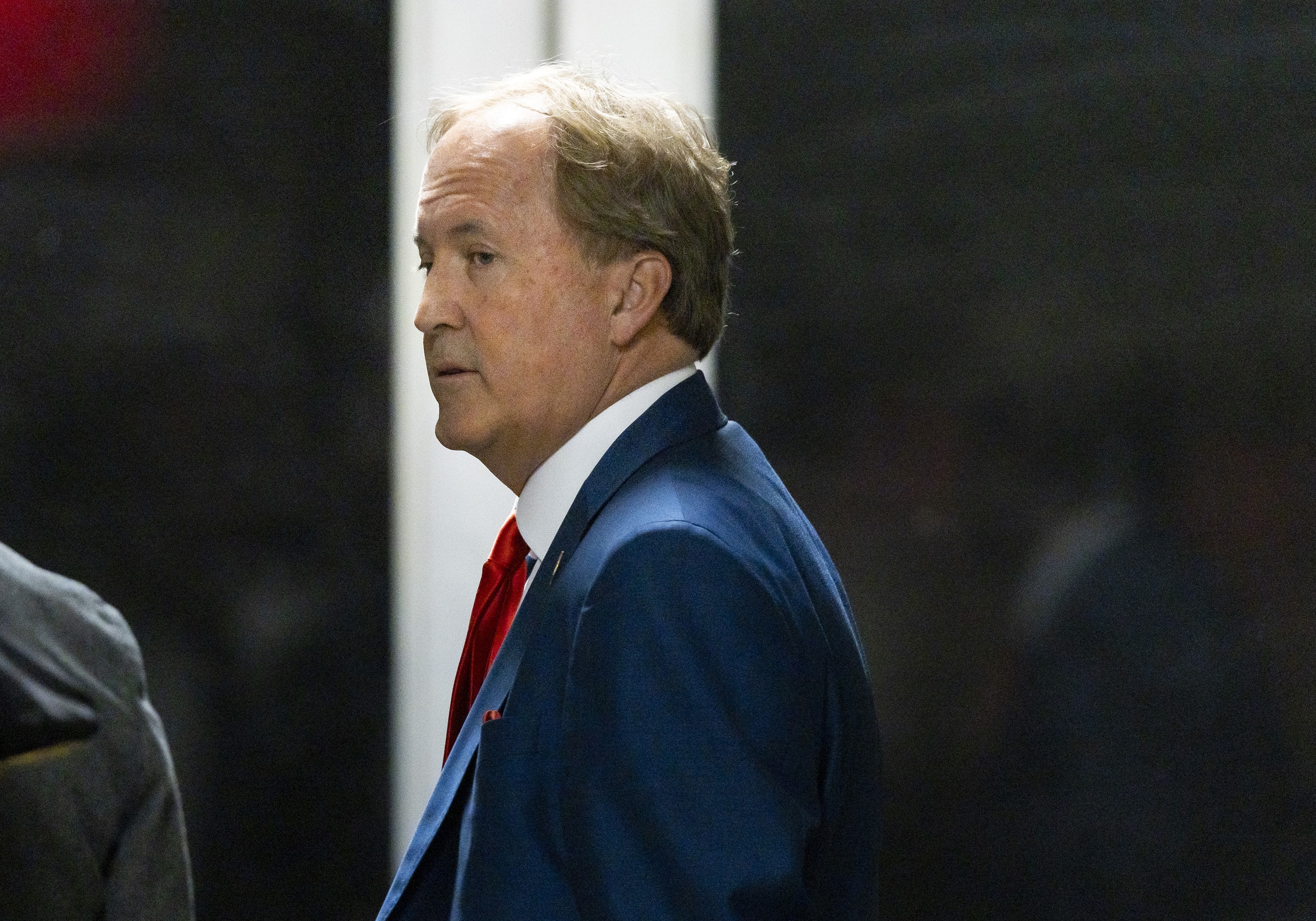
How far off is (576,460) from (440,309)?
0.20m

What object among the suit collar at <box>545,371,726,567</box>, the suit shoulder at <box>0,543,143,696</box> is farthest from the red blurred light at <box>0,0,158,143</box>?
the suit collar at <box>545,371,726,567</box>

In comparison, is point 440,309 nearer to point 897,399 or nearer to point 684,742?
point 684,742

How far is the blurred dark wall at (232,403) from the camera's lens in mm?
1897

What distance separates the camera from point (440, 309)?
1.31m

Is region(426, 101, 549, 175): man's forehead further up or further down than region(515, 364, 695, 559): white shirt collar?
further up

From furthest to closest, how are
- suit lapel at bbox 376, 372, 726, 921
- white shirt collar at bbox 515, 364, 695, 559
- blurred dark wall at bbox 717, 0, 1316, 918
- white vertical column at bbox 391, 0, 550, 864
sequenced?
1. white vertical column at bbox 391, 0, 550, 864
2. blurred dark wall at bbox 717, 0, 1316, 918
3. white shirt collar at bbox 515, 364, 695, 559
4. suit lapel at bbox 376, 372, 726, 921

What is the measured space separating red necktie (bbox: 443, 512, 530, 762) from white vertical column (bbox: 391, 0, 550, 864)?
67cm

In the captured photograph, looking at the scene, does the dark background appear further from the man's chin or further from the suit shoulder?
the man's chin

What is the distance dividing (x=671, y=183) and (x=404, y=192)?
819 mm

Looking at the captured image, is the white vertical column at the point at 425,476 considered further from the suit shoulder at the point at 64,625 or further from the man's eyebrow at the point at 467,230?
the man's eyebrow at the point at 467,230

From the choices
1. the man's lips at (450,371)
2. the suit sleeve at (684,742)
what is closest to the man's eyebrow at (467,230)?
the man's lips at (450,371)

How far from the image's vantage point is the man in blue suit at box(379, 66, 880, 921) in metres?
0.97

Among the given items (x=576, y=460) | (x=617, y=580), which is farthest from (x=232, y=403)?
(x=617, y=580)

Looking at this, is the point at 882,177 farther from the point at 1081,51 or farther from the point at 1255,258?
the point at 1255,258
